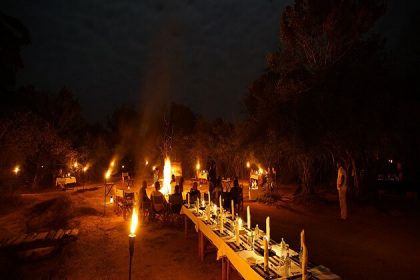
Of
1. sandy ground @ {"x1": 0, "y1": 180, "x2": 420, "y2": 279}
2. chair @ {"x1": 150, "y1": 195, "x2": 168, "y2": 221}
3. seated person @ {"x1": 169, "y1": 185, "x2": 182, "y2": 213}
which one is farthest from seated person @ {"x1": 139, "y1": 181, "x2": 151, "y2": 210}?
seated person @ {"x1": 169, "y1": 185, "x2": 182, "y2": 213}

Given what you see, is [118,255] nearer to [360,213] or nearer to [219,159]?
[360,213]

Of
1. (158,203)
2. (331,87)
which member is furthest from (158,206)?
(331,87)

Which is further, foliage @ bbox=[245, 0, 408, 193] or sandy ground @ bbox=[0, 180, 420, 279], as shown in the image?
foliage @ bbox=[245, 0, 408, 193]

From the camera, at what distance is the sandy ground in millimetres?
6426

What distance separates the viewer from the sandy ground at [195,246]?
6.43 m

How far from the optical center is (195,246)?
8.14 metres

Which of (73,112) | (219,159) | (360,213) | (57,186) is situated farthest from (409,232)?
(73,112)

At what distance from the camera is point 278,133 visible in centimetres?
1272

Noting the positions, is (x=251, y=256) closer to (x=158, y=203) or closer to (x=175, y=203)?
(x=175, y=203)

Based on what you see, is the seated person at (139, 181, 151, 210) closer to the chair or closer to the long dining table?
the chair

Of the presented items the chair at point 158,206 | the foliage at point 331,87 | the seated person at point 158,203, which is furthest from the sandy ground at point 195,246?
the foliage at point 331,87

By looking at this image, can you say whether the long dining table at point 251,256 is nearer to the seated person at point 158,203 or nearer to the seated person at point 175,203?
the seated person at point 175,203

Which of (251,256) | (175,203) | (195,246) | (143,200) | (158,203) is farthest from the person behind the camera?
(143,200)

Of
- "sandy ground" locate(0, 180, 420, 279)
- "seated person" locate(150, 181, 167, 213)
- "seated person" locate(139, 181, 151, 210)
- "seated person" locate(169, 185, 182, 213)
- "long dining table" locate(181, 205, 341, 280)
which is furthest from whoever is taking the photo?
"seated person" locate(139, 181, 151, 210)
